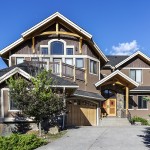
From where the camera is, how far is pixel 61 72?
25125mm

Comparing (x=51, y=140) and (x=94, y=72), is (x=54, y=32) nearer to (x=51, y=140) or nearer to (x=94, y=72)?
(x=94, y=72)

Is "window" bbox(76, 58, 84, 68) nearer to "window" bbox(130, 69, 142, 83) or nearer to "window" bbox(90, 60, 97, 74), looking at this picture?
"window" bbox(90, 60, 97, 74)

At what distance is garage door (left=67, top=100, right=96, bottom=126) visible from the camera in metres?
26.7

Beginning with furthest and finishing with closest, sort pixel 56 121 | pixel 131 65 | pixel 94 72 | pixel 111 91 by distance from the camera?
pixel 131 65 < pixel 111 91 < pixel 94 72 < pixel 56 121

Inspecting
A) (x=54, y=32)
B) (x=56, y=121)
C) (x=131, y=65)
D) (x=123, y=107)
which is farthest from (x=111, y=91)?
(x=56, y=121)

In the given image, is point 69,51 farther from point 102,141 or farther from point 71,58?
point 102,141

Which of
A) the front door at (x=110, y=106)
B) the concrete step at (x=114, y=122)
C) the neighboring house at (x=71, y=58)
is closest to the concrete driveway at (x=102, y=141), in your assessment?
the neighboring house at (x=71, y=58)

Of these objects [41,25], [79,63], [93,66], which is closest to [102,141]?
[79,63]

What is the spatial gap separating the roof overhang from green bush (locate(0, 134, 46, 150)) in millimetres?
14990

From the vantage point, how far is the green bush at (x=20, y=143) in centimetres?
1554

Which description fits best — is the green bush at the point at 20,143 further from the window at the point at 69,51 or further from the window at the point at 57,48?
the window at the point at 69,51

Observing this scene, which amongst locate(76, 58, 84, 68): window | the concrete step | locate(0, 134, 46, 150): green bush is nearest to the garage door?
the concrete step

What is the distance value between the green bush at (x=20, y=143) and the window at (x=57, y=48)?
1389cm

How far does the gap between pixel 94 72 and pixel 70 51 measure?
3.45m
